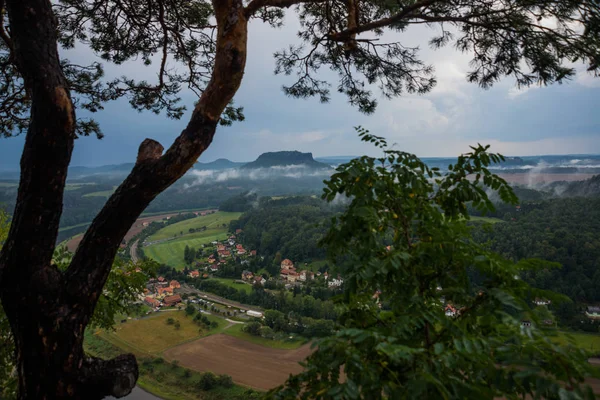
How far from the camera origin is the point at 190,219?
65.3 m

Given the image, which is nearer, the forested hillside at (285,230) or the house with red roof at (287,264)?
the house with red roof at (287,264)

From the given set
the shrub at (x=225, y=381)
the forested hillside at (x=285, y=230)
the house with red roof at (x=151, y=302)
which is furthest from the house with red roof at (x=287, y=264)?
the shrub at (x=225, y=381)

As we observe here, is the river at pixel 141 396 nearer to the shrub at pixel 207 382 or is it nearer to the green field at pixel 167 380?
the green field at pixel 167 380

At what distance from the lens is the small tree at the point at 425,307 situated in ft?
2.78

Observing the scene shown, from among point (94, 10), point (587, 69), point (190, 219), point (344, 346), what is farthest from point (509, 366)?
point (190, 219)

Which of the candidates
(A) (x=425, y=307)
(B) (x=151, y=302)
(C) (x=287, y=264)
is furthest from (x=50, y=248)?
(C) (x=287, y=264)

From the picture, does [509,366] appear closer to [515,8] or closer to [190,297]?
[515,8]

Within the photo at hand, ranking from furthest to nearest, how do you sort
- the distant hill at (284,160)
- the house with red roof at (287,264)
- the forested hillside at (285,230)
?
the distant hill at (284,160) → the forested hillside at (285,230) → the house with red roof at (287,264)

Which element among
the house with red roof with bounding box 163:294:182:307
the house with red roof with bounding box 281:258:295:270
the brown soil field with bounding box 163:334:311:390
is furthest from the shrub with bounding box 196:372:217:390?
the house with red roof with bounding box 281:258:295:270

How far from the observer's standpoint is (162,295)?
28969 millimetres

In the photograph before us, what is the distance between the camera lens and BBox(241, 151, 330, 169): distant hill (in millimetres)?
103981

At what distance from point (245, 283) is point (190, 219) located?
36725mm

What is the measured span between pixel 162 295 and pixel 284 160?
8786 centimetres

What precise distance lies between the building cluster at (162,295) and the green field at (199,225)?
20.0 meters
